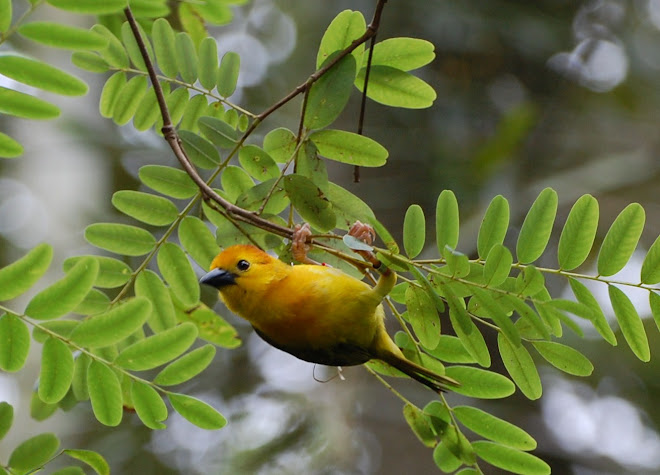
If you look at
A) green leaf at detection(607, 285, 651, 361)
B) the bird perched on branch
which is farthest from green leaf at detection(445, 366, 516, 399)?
green leaf at detection(607, 285, 651, 361)

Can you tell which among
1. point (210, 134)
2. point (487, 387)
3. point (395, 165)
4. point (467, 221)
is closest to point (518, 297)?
point (487, 387)

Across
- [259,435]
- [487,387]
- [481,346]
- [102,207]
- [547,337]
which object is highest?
[547,337]

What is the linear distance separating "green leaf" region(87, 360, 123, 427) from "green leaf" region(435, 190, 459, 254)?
1032 millimetres

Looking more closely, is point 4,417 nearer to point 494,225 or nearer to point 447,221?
point 447,221

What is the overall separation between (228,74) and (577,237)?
1.35m

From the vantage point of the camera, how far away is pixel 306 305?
2.68 metres

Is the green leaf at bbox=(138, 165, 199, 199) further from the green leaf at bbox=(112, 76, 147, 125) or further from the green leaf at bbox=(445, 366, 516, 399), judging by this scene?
the green leaf at bbox=(445, 366, 516, 399)

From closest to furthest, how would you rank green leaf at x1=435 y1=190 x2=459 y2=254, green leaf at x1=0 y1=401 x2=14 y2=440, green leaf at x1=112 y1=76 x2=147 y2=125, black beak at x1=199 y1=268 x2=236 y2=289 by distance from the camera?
green leaf at x1=0 y1=401 x2=14 y2=440 < green leaf at x1=435 y1=190 x2=459 y2=254 < black beak at x1=199 y1=268 x2=236 y2=289 < green leaf at x1=112 y1=76 x2=147 y2=125

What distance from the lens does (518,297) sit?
1.99 meters

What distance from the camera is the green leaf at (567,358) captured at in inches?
82.4

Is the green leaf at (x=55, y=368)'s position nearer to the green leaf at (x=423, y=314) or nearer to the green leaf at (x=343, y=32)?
the green leaf at (x=423, y=314)

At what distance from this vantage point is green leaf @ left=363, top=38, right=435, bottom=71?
7.82 ft

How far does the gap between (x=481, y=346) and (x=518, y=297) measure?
195 millimetres

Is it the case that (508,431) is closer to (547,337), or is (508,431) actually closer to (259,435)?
(547,337)
